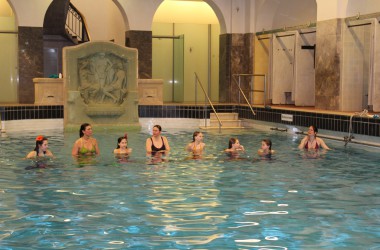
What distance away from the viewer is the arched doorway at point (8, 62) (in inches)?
750

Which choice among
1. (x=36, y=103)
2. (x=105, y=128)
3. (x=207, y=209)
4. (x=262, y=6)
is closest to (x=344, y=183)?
(x=207, y=209)

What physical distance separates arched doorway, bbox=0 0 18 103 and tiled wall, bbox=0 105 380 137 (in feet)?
10.2

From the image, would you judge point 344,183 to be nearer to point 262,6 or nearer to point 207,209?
point 207,209

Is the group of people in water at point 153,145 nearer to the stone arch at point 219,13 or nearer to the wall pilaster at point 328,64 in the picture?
the wall pilaster at point 328,64

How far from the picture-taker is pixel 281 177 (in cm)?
858

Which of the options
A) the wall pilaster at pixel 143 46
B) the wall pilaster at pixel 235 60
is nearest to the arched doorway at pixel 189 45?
the wall pilaster at pixel 235 60

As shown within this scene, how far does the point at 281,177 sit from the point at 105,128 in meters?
7.63

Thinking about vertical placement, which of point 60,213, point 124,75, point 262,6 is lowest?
point 60,213

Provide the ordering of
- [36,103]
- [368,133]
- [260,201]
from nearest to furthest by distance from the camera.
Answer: [260,201]
[368,133]
[36,103]

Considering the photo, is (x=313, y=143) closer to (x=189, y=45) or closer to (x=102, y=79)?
(x=102, y=79)

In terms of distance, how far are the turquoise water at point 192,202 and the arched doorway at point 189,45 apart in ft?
35.9

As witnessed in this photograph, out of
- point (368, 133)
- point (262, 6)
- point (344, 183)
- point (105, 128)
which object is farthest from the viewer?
point (262, 6)

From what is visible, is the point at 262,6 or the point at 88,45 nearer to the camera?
the point at 88,45

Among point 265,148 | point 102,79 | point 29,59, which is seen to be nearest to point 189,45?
point 29,59
